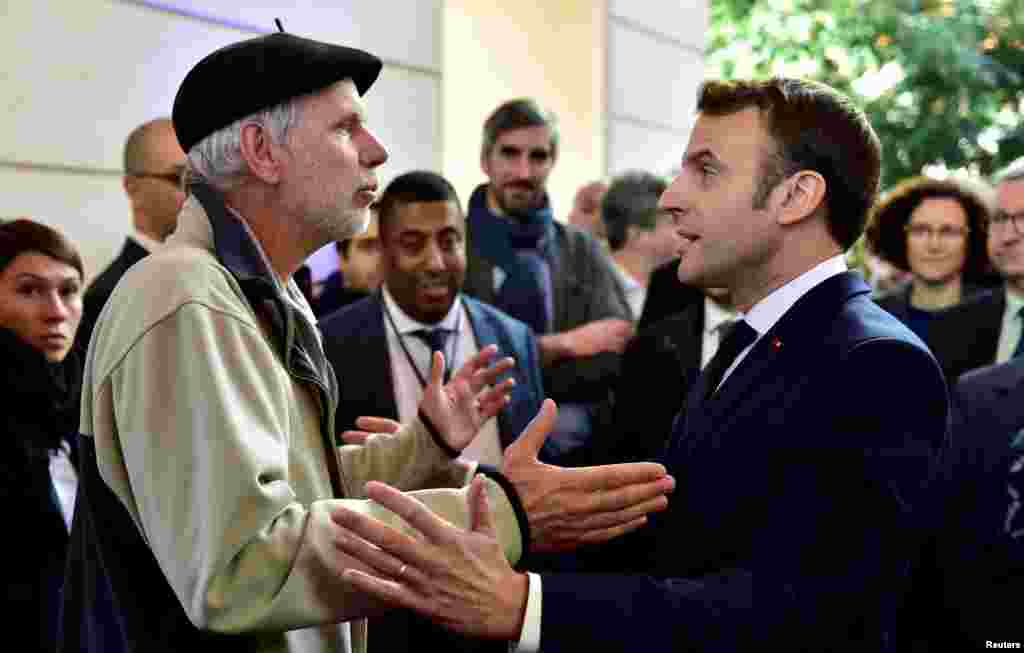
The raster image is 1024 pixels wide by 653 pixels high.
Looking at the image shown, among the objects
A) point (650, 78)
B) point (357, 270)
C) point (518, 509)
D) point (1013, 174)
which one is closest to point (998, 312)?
point (1013, 174)

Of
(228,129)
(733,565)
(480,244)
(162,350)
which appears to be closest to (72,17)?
(480,244)

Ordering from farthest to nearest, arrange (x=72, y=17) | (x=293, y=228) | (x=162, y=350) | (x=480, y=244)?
(x=480, y=244), (x=72, y=17), (x=293, y=228), (x=162, y=350)

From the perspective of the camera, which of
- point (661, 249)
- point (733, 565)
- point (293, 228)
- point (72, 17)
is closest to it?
point (733, 565)

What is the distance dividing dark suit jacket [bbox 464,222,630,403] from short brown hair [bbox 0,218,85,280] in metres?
1.54

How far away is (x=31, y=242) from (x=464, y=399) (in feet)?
4.96

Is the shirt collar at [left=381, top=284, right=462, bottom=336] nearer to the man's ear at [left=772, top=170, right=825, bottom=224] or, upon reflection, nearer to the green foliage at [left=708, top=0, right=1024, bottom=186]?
the man's ear at [left=772, top=170, right=825, bottom=224]

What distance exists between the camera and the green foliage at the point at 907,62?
11883 millimetres

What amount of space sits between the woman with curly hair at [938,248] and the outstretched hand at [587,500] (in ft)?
10.3

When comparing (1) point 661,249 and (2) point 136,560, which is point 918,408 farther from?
(1) point 661,249

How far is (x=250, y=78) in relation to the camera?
196cm

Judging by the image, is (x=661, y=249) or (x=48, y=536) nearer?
(x=48, y=536)

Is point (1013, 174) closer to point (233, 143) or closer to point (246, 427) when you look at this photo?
point (233, 143)

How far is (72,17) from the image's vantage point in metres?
4.15

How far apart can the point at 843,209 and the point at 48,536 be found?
6.93ft
